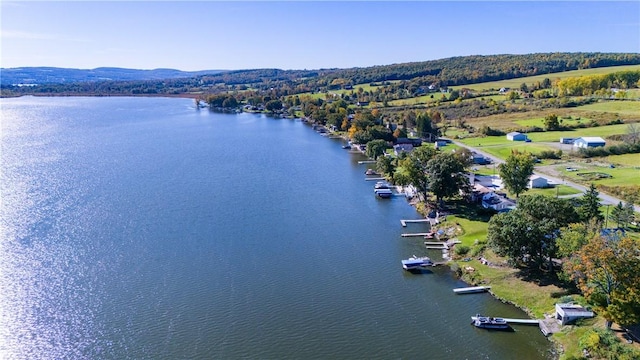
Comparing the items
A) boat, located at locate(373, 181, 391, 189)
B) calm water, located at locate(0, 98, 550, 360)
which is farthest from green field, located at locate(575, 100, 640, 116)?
boat, located at locate(373, 181, 391, 189)

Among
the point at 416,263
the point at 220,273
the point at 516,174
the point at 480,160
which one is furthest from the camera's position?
the point at 480,160

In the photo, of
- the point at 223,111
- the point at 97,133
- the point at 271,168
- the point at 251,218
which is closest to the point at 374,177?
the point at 271,168

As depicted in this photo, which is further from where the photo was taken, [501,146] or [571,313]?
[501,146]

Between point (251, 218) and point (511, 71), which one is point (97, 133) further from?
point (511, 71)

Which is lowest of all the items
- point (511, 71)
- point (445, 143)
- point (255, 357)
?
point (255, 357)

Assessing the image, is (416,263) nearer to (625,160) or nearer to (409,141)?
(625,160)

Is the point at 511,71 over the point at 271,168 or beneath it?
over

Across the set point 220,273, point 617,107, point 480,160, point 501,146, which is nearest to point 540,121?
point 617,107

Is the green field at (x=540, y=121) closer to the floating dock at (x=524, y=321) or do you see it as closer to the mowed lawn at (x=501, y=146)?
the mowed lawn at (x=501, y=146)
